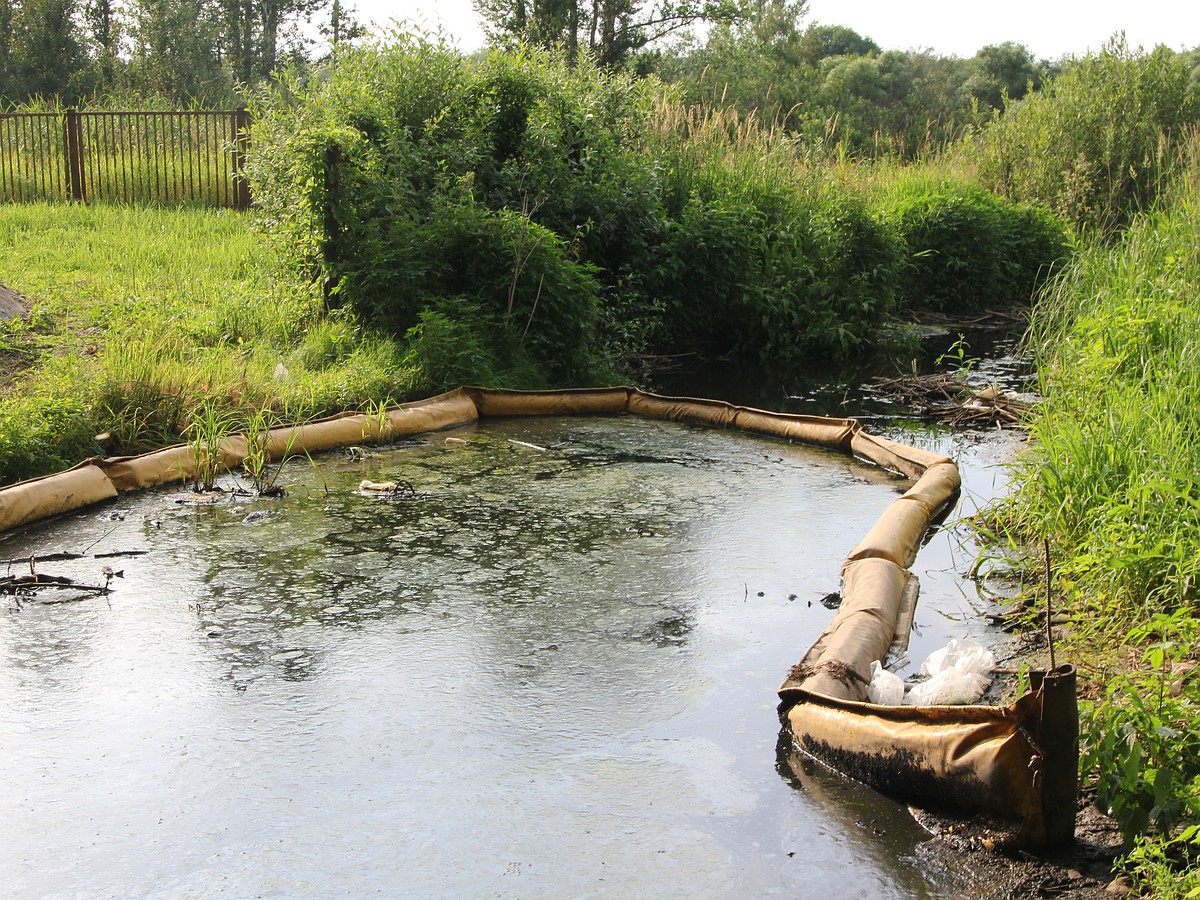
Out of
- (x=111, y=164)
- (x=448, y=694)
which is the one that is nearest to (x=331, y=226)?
(x=448, y=694)

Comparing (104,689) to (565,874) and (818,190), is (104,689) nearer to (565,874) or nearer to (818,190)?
(565,874)

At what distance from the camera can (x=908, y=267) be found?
1273cm

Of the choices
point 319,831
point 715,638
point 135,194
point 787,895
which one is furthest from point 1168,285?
point 135,194

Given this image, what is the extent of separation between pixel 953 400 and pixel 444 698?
572 centimetres

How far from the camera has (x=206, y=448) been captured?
5.77 meters

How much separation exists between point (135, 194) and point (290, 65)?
6326 millimetres

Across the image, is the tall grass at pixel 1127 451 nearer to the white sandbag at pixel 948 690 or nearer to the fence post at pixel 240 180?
the white sandbag at pixel 948 690

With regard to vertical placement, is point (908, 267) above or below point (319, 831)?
above

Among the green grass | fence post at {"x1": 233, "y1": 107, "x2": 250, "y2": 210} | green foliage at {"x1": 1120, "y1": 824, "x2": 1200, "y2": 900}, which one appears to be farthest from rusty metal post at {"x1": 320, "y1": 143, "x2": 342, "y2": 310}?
green foliage at {"x1": 1120, "y1": 824, "x2": 1200, "y2": 900}

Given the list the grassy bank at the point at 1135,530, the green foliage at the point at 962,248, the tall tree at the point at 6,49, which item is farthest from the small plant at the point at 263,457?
the tall tree at the point at 6,49

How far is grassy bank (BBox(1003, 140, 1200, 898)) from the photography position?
2.54 m

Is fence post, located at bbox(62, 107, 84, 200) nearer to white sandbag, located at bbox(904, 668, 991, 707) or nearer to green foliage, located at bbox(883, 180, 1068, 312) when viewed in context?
green foliage, located at bbox(883, 180, 1068, 312)

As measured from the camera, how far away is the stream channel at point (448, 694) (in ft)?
8.70

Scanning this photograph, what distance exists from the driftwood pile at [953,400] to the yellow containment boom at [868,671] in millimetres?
1382
